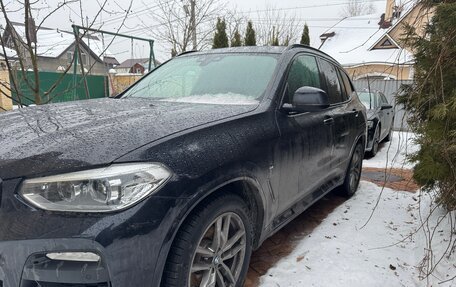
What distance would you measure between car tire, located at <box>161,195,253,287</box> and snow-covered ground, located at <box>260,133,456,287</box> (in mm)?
449

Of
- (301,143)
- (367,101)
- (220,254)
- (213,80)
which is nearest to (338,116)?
(301,143)

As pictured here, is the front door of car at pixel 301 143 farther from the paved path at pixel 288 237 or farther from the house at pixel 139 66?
the house at pixel 139 66

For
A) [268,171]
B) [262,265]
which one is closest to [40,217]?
[268,171]

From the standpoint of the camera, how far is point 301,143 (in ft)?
9.32

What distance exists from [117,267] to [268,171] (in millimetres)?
1219

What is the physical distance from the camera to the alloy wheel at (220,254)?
1955 millimetres

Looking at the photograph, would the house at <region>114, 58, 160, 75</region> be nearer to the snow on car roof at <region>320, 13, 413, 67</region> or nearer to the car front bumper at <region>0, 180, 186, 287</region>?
the car front bumper at <region>0, 180, 186, 287</region>

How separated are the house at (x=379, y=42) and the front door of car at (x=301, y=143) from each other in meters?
0.50

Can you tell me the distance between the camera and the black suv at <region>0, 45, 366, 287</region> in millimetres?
1465

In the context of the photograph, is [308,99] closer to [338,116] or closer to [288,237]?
[338,116]

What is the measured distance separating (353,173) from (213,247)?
3198 millimetres

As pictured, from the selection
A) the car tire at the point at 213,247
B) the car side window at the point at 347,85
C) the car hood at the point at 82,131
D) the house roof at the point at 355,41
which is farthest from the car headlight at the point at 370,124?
the house roof at the point at 355,41

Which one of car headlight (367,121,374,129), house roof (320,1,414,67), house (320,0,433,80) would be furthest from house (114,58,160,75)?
house roof (320,1,414,67)

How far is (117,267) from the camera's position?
1.48 meters
